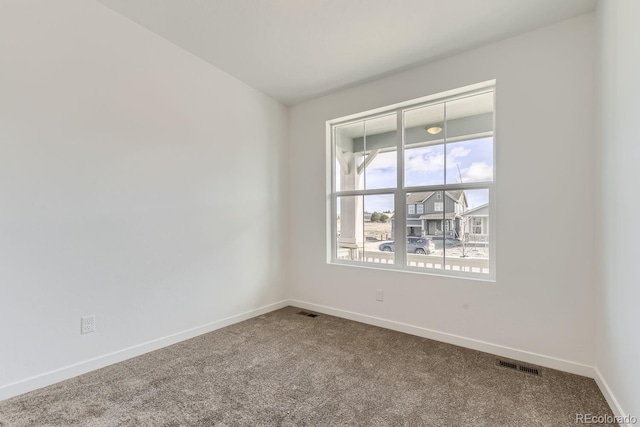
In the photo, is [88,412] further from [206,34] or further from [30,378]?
[206,34]

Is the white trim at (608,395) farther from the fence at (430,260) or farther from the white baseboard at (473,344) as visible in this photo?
the fence at (430,260)

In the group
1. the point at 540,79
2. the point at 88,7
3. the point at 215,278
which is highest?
the point at 88,7

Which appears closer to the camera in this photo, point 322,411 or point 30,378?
point 322,411

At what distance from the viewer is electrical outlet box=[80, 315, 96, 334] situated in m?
2.17

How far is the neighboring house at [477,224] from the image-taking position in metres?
2.68

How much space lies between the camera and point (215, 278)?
3080 millimetres

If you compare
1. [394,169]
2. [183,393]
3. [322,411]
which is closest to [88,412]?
[183,393]

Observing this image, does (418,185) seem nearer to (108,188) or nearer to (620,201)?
(620,201)

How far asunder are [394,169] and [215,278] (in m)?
2.33

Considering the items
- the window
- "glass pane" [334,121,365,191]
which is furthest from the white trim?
"glass pane" [334,121,365,191]

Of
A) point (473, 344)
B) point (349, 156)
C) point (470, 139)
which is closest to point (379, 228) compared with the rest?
point (349, 156)

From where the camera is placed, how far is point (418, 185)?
3084 mm

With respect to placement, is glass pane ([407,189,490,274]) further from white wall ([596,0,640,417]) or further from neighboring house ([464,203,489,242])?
white wall ([596,0,640,417])

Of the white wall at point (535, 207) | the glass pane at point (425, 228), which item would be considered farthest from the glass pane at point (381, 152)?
the white wall at point (535, 207)
